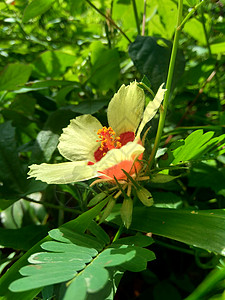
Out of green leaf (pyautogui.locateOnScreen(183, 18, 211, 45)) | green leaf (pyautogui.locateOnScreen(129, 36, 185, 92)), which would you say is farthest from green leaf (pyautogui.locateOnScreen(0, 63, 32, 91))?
green leaf (pyautogui.locateOnScreen(183, 18, 211, 45))

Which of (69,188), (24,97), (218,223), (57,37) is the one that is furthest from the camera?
(57,37)

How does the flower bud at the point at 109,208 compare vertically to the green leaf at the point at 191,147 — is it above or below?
below

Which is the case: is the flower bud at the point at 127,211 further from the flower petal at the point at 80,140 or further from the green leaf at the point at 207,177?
the green leaf at the point at 207,177

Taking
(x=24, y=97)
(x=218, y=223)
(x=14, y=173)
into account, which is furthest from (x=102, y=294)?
(x=24, y=97)

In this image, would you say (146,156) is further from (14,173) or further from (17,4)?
(17,4)

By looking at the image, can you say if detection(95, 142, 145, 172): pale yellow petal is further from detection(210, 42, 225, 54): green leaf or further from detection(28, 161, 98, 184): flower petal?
detection(210, 42, 225, 54): green leaf

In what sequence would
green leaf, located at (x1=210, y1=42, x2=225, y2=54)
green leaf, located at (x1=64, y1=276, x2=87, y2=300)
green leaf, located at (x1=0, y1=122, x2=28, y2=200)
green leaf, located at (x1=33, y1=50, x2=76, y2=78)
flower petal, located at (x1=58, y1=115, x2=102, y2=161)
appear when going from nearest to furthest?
green leaf, located at (x1=64, y1=276, x2=87, y2=300) → flower petal, located at (x1=58, y1=115, x2=102, y2=161) → green leaf, located at (x1=0, y1=122, x2=28, y2=200) → green leaf, located at (x1=210, y1=42, x2=225, y2=54) → green leaf, located at (x1=33, y1=50, x2=76, y2=78)

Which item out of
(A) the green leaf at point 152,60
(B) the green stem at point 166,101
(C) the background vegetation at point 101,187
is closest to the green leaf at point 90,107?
(C) the background vegetation at point 101,187
